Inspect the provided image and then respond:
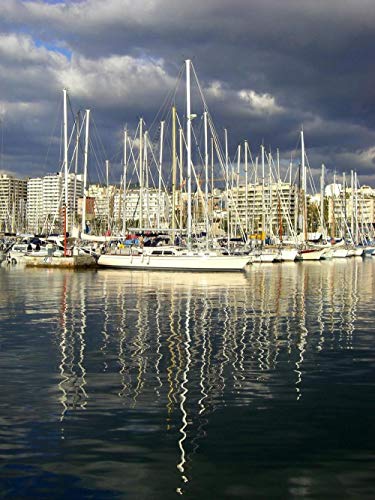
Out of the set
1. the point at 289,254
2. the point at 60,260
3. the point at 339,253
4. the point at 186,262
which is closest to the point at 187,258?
the point at 186,262

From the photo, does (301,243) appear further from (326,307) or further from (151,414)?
(151,414)

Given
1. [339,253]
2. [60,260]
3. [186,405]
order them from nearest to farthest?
[186,405] → [60,260] → [339,253]

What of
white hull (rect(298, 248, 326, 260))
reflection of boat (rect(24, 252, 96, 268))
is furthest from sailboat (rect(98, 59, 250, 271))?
white hull (rect(298, 248, 326, 260))

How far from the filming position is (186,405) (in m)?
13.4

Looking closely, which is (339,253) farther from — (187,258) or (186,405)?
(186,405)

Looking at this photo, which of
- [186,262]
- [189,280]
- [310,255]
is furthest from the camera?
[310,255]

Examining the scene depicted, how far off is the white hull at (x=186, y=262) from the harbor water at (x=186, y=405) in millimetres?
32683

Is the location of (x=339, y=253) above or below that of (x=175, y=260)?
above

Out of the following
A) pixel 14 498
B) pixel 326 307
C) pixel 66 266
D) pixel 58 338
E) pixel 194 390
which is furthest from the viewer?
pixel 66 266

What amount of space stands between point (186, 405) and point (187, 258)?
1922 inches

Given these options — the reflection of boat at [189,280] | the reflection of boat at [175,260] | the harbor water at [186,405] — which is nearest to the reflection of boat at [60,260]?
the reflection of boat at [175,260]

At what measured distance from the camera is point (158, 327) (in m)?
24.5

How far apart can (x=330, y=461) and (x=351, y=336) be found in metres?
13.0

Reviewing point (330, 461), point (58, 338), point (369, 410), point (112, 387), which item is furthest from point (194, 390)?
point (58, 338)
